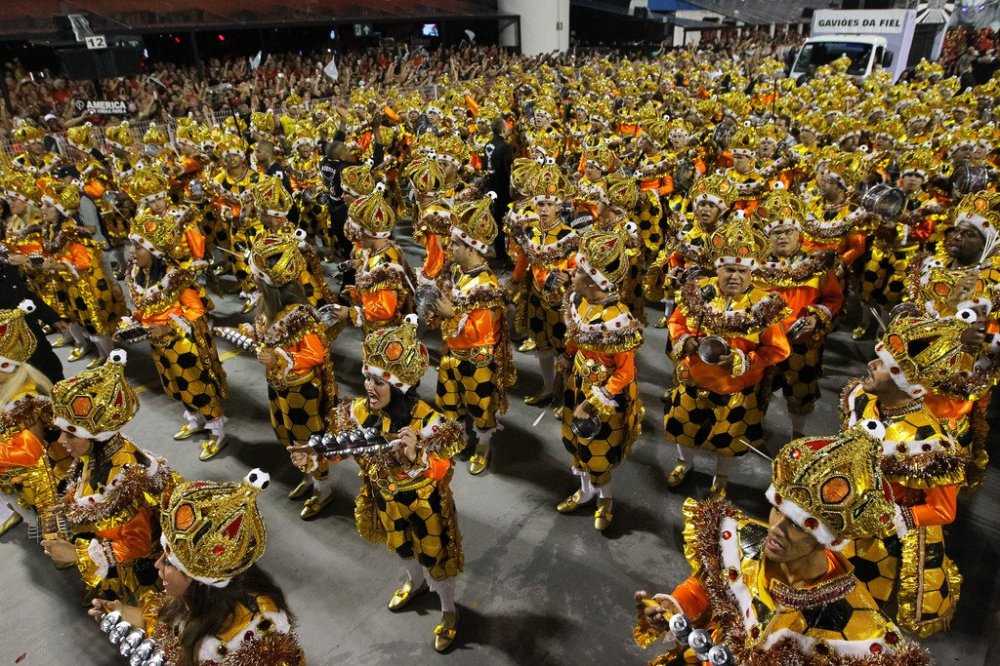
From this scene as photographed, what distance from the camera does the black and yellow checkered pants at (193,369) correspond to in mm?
5078

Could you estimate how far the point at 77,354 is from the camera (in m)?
7.29

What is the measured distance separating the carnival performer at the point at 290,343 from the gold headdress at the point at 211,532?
197 centimetres

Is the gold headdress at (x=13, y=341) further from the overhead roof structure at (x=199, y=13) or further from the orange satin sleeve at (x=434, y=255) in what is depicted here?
the overhead roof structure at (x=199, y=13)

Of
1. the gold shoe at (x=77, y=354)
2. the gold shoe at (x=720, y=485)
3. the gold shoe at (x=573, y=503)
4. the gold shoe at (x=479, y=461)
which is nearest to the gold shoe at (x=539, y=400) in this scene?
the gold shoe at (x=479, y=461)

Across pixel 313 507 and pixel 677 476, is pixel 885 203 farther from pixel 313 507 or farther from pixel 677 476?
pixel 313 507

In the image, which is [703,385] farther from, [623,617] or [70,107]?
[70,107]

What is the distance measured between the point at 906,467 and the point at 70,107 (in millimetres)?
16513

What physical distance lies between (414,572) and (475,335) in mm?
1705

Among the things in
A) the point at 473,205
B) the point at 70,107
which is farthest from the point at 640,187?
the point at 70,107

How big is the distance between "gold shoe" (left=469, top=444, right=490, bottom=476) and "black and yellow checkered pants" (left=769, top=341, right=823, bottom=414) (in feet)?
8.04

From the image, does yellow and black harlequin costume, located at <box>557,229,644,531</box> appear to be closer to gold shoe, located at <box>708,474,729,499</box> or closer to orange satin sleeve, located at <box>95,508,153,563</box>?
gold shoe, located at <box>708,474,729,499</box>

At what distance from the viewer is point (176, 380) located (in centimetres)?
524

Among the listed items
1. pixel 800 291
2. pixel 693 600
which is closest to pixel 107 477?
pixel 693 600

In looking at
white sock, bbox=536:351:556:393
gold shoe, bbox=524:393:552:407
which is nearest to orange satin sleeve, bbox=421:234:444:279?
white sock, bbox=536:351:556:393
